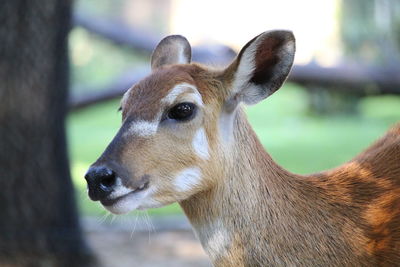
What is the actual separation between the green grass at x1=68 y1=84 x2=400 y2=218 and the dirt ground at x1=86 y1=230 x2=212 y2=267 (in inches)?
31.1

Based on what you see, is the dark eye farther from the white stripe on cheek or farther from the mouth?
the mouth

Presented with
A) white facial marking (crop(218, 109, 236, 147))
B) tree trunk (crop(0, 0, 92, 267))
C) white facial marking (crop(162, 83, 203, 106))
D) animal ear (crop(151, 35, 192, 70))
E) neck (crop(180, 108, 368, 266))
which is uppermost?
tree trunk (crop(0, 0, 92, 267))

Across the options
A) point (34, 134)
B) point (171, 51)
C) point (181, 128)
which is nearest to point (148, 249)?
point (34, 134)

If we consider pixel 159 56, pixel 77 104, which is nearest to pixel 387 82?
pixel 77 104

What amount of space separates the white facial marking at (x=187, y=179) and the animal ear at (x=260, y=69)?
0.39 m

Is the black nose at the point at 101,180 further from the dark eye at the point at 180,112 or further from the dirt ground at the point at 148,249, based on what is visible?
the dirt ground at the point at 148,249

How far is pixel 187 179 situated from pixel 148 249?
12.6ft

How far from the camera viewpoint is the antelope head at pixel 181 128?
3.20m

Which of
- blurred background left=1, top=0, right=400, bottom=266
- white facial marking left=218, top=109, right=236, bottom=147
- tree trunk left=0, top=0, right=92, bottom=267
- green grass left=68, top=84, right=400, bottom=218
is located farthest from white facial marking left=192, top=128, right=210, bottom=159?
green grass left=68, top=84, right=400, bottom=218

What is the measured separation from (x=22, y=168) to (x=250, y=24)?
630 inches

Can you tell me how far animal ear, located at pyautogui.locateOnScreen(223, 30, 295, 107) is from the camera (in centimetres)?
336

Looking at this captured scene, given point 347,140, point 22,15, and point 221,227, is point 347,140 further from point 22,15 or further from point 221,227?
point 221,227

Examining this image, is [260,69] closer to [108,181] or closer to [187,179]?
[187,179]

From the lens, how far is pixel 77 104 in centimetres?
1094
